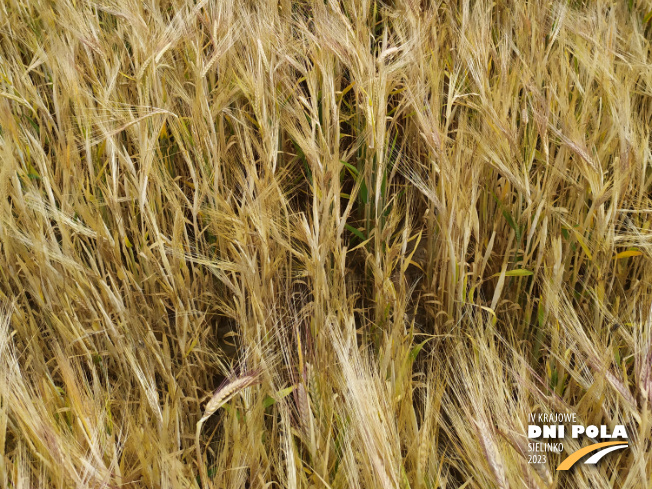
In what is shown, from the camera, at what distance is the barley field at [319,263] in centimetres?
65

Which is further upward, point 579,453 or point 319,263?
point 319,263

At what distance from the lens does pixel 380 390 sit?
0.65 m

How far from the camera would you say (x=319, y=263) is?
0.74m

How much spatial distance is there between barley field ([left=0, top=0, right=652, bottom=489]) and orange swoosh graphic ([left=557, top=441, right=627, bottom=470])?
0.04 ft

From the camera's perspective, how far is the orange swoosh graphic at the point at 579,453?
660 millimetres

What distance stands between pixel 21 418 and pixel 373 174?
24.1 inches

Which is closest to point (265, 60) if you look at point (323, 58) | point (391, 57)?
point (323, 58)

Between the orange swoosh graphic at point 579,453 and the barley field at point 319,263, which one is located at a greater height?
the barley field at point 319,263

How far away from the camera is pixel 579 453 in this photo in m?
0.67

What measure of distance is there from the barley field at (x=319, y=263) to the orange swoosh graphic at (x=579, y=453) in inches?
0.5

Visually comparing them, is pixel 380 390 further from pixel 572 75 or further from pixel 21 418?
pixel 572 75

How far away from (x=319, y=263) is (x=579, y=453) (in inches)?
16.7

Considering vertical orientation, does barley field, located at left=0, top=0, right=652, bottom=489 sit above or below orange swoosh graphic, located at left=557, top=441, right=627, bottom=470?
above

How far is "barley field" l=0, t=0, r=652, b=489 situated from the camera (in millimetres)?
650
